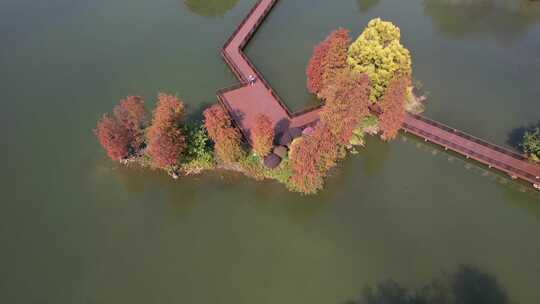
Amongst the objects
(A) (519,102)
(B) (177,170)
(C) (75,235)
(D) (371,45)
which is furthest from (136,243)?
(A) (519,102)

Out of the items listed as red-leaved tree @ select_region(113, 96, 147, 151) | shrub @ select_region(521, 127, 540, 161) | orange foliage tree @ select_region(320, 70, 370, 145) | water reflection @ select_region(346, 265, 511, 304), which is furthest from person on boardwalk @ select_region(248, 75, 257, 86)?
shrub @ select_region(521, 127, 540, 161)

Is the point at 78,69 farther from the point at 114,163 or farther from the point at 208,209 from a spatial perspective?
the point at 208,209

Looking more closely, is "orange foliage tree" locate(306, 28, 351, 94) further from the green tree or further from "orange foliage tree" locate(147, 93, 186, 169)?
"orange foliage tree" locate(147, 93, 186, 169)

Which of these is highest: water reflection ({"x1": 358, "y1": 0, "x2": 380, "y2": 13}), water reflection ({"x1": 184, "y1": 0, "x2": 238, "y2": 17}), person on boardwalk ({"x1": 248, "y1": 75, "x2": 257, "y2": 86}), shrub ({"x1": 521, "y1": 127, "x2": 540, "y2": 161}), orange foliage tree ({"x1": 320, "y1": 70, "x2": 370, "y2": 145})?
water reflection ({"x1": 184, "y1": 0, "x2": 238, "y2": 17})

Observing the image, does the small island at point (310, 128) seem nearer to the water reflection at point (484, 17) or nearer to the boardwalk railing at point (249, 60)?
the boardwalk railing at point (249, 60)

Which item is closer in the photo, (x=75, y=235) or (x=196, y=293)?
(x=196, y=293)

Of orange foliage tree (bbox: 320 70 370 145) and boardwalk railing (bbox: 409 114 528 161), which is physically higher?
orange foliage tree (bbox: 320 70 370 145)

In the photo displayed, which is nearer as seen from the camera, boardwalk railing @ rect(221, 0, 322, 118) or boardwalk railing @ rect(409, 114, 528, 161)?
boardwalk railing @ rect(409, 114, 528, 161)
